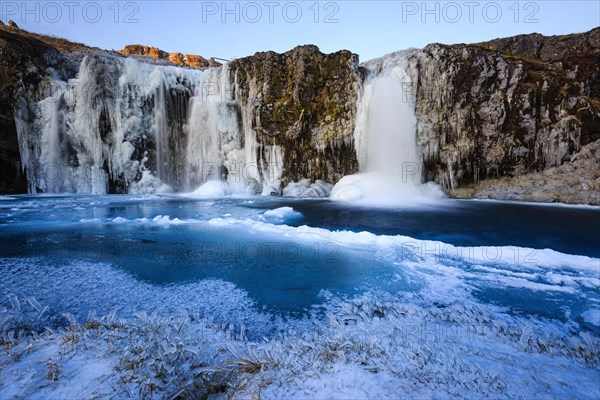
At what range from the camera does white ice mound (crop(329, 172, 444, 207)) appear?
20344 millimetres

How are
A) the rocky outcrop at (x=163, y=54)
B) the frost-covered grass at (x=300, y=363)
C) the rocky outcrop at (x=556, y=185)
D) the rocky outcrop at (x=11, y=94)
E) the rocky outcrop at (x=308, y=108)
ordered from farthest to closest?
1. the rocky outcrop at (x=163, y=54)
2. the rocky outcrop at (x=308, y=108)
3. the rocky outcrop at (x=11, y=94)
4. the rocky outcrop at (x=556, y=185)
5. the frost-covered grass at (x=300, y=363)

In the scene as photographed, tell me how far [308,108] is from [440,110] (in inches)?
424

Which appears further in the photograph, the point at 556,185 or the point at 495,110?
the point at 495,110

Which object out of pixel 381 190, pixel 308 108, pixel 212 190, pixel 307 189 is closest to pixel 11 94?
pixel 212 190

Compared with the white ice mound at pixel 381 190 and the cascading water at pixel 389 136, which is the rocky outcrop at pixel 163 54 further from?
the white ice mound at pixel 381 190

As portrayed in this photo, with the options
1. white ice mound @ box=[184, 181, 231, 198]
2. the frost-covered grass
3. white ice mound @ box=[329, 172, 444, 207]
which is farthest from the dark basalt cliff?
the frost-covered grass

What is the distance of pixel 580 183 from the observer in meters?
19.3

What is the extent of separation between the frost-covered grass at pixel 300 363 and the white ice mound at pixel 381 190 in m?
16.7

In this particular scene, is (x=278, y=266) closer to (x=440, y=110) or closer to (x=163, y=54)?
(x=440, y=110)

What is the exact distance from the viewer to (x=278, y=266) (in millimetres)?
6332

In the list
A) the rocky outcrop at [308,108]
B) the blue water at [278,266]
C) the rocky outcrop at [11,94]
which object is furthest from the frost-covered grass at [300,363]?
the rocky outcrop at [11,94]

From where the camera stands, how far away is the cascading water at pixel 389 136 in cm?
2283

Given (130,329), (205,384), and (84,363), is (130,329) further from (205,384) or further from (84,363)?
(205,384)

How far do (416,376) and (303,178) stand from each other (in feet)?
76.8
